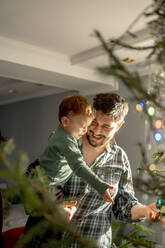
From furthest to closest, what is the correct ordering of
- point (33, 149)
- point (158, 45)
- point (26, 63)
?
1. point (33, 149)
2. point (26, 63)
3. point (158, 45)

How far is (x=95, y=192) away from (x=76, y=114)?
388 mm


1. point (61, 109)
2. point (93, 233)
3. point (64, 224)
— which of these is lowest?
point (93, 233)

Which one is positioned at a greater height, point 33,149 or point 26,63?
point 26,63

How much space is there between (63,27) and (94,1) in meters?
0.69

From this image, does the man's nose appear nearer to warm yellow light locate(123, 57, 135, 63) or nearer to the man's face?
the man's face

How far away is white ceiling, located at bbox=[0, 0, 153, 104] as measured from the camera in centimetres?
244

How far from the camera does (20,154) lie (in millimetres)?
308

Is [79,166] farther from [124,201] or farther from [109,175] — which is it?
[124,201]

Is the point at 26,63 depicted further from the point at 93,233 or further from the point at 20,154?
the point at 20,154

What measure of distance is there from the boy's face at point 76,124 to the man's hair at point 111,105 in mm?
97

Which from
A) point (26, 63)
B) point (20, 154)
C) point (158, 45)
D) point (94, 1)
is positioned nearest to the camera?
point (20, 154)

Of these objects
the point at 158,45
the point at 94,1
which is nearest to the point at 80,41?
the point at 94,1

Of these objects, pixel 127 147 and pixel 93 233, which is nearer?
pixel 93 233

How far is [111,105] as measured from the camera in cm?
132
